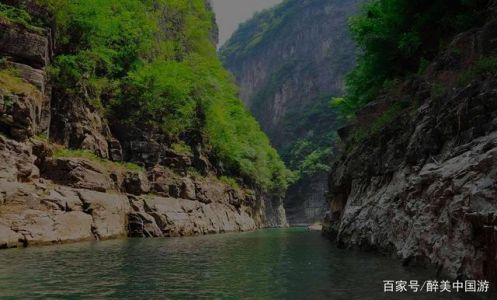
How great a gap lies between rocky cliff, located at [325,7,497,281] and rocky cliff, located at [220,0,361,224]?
264 ft

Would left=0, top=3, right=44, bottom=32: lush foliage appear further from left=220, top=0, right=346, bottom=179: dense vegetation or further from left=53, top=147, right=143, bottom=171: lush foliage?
left=220, top=0, right=346, bottom=179: dense vegetation

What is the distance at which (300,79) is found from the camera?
150m

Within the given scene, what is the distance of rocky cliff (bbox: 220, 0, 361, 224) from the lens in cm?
11150

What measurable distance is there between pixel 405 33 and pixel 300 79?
124673mm

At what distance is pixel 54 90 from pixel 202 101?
19.4 metres

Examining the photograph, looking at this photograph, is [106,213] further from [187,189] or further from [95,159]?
[187,189]

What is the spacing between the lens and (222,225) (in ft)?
148

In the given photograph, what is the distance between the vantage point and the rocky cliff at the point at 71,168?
24.4 m

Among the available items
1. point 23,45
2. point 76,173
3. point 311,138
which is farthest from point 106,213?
point 311,138

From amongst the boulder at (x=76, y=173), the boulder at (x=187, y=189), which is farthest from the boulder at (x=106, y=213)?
the boulder at (x=187, y=189)

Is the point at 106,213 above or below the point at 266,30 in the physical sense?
below

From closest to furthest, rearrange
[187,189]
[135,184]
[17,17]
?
[17,17] → [135,184] → [187,189]

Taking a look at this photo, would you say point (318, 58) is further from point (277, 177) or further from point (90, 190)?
point (90, 190)

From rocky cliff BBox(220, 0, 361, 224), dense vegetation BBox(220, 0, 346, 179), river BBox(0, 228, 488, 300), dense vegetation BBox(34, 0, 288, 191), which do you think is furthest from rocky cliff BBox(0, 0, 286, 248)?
rocky cliff BBox(220, 0, 361, 224)
